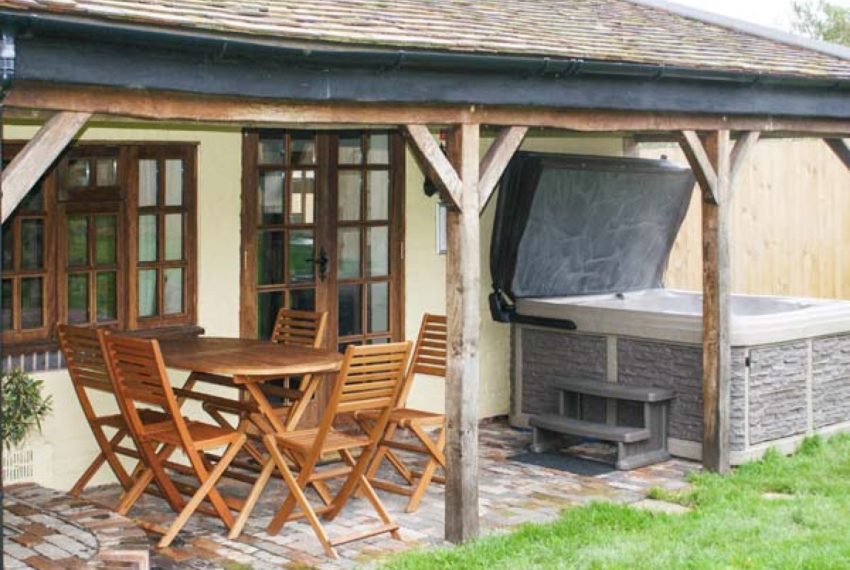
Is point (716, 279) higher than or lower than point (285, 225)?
lower

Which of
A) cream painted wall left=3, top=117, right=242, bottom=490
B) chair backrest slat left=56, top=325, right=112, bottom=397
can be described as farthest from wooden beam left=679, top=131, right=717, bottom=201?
chair backrest slat left=56, top=325, right=112, bottom=397

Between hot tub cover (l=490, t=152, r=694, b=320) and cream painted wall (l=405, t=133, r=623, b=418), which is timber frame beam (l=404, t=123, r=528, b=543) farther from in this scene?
hot tub cover (l=490, t=152, r=694, b=320)

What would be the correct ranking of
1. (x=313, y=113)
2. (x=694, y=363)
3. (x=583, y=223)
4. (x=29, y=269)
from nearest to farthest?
(x=313, y=113) < (x=29, y=269) < (x=694, y=363) < (x=583, y=223)

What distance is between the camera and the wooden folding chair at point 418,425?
758 cm

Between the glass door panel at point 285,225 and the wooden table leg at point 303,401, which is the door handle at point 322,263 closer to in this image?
the glass door panel at point 285,225

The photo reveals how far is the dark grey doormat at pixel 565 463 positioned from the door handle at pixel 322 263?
5.63 ft

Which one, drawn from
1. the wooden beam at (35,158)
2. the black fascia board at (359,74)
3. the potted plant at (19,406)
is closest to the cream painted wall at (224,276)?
the potted plant at (19,406)

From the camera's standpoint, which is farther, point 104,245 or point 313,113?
point 104,245

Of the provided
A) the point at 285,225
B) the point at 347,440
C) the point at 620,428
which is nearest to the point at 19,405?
the point at 347,440

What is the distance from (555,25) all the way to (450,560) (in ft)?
11.7

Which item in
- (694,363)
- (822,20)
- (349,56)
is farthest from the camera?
(822,20)

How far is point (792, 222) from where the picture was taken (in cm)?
1433

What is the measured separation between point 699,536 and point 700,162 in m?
2.53

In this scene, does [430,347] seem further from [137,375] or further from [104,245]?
[137,375]
